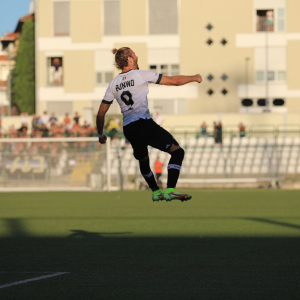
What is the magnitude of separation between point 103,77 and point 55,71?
11.6 ft

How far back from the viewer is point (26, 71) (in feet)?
257

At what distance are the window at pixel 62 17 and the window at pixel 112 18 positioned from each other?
2519 millimetres

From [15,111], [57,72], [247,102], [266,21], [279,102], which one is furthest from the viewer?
[15,111]

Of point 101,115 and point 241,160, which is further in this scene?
point 241,160

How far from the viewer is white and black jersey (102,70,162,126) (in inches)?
351

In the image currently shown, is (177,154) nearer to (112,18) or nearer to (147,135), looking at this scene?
(147,135)

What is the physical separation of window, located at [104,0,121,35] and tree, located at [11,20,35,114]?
27151 mm

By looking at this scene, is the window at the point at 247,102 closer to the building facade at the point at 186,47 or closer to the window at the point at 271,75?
the building facade at the point at 186,47

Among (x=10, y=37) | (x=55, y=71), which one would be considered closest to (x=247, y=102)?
(x=55, y=71)
